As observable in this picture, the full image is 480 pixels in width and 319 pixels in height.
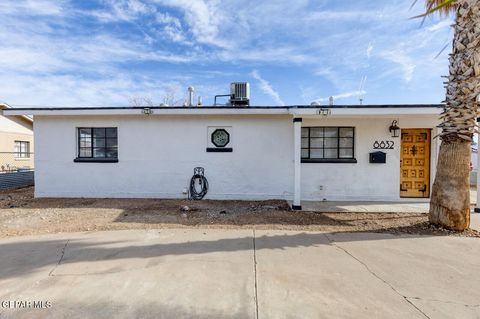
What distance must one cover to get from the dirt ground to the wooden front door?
2.22m

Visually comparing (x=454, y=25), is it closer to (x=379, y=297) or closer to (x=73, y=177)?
(x=379, y=297)

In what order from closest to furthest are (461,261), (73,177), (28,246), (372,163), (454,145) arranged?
1. (461,261)
2. (28,246)
3. (454,145)
4. (372,163)
5. (73,177)

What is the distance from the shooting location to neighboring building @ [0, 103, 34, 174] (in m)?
14.7

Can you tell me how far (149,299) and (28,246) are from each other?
3018mm

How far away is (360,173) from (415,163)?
1.80 m

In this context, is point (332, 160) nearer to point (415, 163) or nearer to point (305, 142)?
point (305, 142)

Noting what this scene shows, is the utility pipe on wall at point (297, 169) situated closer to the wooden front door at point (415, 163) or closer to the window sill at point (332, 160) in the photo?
the window sill at point (332, 160)

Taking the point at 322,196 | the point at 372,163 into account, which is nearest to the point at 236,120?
the point at 322,196

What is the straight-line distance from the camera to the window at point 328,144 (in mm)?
8531

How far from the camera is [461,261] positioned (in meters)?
3.89

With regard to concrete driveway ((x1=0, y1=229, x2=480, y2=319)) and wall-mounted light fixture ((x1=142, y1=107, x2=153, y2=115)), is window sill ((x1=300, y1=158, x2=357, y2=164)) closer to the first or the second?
concrete driveway ((x1=0, y1=229, x2=480, y2=319))

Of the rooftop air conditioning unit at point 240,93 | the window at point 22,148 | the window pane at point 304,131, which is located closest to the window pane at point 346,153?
the window pane at point 304,131

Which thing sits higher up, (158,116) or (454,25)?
(454,25)

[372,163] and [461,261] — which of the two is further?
[372,163]
